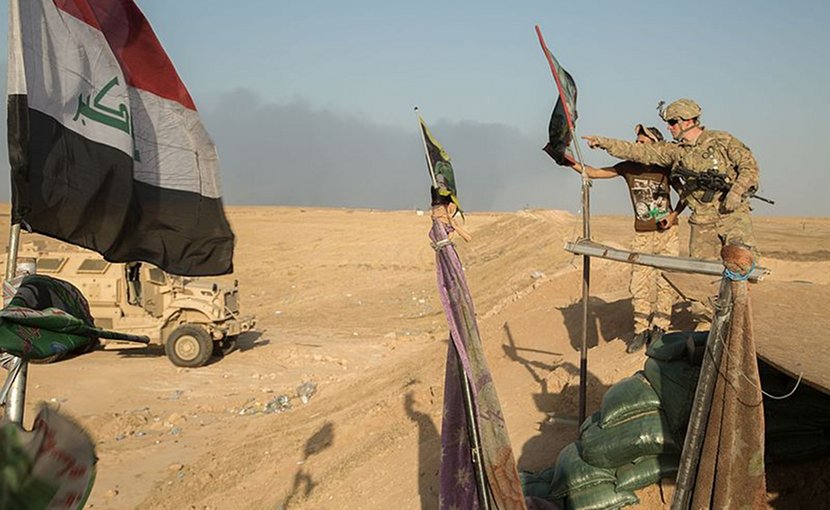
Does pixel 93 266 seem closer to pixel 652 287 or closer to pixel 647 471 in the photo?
pixel 652 287

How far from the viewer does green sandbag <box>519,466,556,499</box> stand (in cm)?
506

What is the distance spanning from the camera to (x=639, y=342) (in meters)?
6.78

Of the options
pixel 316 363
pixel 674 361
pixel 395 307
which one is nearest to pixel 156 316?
pixel 316 363

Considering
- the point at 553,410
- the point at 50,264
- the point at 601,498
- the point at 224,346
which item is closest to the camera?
the point at 601,498

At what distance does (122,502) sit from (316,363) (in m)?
6.98

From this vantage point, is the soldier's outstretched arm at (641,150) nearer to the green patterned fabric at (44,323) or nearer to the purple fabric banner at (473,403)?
the purple fabric banner at (473,403)

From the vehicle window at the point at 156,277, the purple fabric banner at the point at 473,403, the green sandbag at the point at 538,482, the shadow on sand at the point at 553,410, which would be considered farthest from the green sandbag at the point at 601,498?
the vehicle window at the point at 156,277

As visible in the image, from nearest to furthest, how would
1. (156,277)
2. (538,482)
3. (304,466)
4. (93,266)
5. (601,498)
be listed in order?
(601,498) < (538,482) < (304,466) < (156,277) < (93,266)

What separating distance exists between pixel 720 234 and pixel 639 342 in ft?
3.85

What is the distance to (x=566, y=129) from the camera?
5.54 metres

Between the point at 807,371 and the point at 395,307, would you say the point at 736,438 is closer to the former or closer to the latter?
the point at 807,371

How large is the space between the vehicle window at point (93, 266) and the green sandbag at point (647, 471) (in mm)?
12103

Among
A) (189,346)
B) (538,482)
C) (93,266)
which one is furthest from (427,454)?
(93,266)

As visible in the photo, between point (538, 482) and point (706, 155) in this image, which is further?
point (706, 155)
